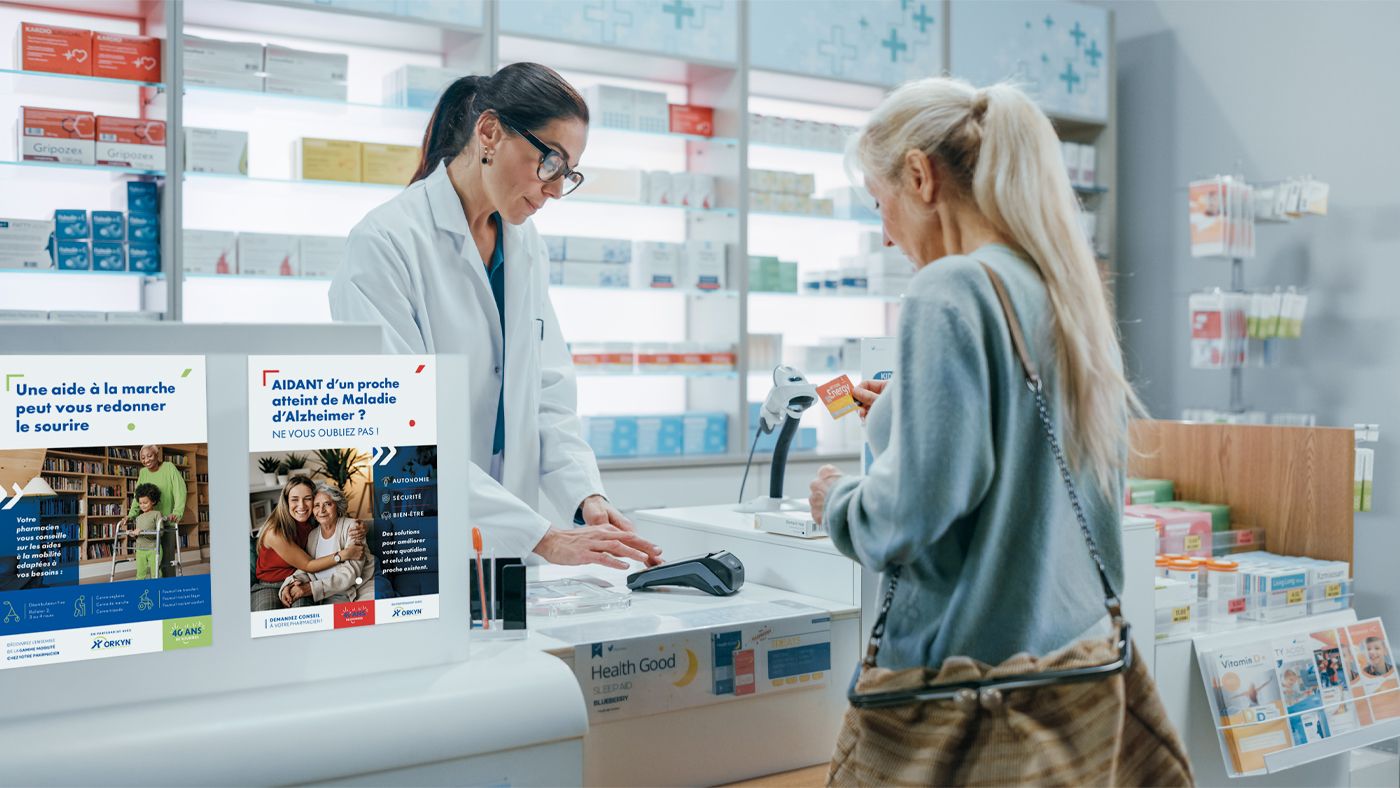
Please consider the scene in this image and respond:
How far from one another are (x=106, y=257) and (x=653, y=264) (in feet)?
6.44

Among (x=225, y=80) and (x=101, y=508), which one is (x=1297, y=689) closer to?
(x=101, y=508)

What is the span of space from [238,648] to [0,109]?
335 cm

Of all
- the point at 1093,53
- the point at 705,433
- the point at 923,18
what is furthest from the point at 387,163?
the point at 1093,53

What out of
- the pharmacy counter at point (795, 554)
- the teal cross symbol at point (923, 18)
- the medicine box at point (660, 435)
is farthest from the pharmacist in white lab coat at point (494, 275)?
the teal cross symbol at point (923, 18)

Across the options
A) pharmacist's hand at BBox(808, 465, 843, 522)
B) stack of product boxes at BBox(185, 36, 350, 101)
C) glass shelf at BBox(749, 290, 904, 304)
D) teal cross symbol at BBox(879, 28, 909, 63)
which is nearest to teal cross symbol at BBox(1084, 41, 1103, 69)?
teal cross symbol at BBox(879, 28, 909, 63)

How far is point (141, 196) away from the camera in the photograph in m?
3.80

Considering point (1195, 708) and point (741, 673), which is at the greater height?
point (741, 673)

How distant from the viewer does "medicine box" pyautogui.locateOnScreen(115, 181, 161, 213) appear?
3795mm

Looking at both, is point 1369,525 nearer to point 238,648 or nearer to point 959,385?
point 959,385

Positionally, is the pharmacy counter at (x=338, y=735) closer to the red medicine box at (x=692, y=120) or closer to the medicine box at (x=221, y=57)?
the medicine box at (x=221, y=57)

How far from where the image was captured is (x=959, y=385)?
1190 millimetres

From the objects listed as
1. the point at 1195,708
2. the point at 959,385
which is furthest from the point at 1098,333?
the point at 1195,708

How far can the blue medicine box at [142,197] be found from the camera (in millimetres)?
3795

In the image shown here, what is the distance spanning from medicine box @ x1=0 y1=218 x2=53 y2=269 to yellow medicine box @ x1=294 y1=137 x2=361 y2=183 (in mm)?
813
